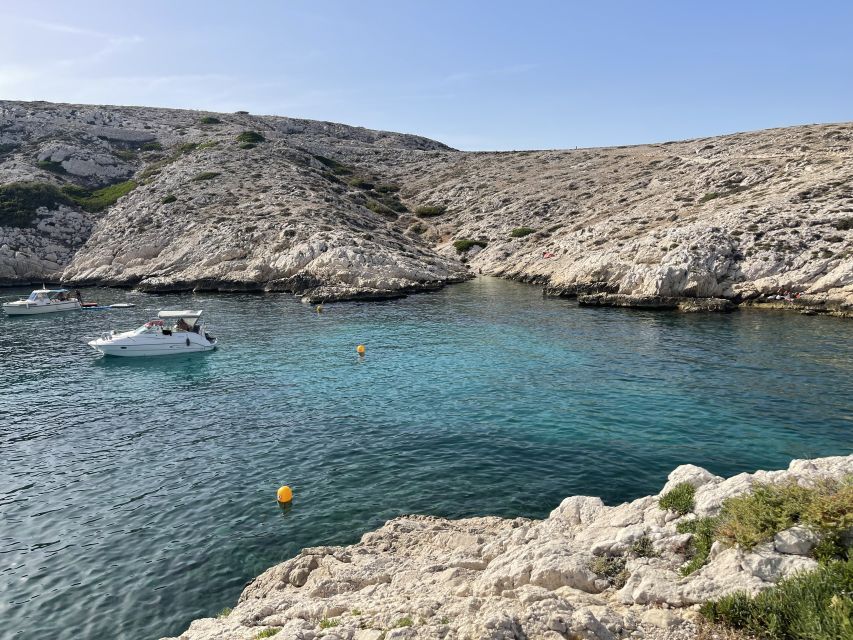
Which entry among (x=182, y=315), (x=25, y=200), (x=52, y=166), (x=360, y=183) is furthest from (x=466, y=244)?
(x=52, y=166)

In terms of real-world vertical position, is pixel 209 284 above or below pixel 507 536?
above

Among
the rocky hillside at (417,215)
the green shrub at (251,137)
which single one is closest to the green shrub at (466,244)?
the rocky hillside at (417,215)

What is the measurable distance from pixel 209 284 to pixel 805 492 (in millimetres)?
88179

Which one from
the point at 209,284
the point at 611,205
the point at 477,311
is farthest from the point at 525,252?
the point at 209,284

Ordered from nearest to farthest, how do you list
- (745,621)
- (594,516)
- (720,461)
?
(745,621) < (594,516) < (720,461)

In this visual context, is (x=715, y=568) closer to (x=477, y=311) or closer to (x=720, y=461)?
(x=720, y=461)

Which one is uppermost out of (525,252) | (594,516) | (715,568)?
(525,252)

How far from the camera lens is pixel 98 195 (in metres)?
124

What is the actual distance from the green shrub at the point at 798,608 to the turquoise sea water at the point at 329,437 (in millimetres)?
9561

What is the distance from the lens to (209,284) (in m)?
86.4

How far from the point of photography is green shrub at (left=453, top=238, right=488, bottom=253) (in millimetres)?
112250

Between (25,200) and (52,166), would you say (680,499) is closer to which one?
(25,200)

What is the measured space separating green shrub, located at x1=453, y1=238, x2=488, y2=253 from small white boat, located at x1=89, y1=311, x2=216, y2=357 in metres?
72.1

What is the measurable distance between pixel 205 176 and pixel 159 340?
85.5m
